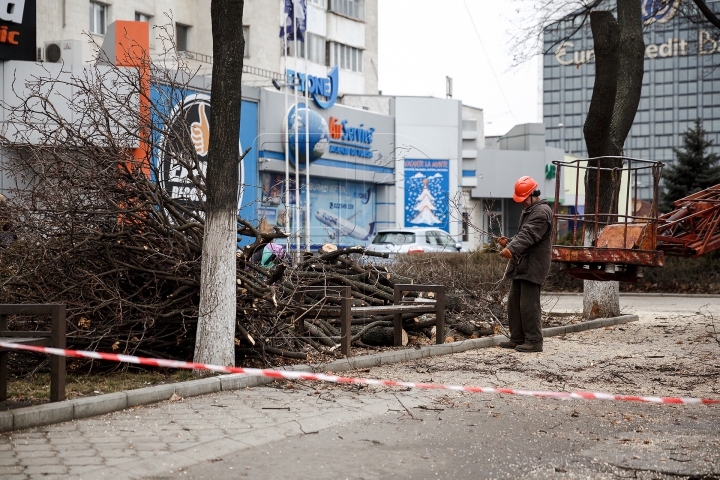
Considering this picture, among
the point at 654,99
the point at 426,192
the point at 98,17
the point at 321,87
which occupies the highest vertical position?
the point at 654,99

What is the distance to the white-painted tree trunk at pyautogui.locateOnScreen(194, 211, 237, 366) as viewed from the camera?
27.7 ft

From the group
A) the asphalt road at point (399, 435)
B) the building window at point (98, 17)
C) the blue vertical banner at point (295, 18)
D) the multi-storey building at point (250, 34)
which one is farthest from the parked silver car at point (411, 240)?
the asphalt road at point (399, 435)

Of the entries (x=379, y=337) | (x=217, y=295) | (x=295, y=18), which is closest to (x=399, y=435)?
(x=217, y=295)

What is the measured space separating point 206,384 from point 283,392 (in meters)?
0.66

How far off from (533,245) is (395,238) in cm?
1905

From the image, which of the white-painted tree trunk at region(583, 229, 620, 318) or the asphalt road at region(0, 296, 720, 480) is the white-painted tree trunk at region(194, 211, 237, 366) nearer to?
the asphalt road at region(0, 296, 720, 480)

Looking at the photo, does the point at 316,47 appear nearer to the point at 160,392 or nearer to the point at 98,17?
the point at 98,17

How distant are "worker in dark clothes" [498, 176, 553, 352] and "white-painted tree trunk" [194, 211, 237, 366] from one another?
3683mm

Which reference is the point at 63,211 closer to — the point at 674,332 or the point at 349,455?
the point at 349,455

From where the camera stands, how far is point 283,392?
7848mm

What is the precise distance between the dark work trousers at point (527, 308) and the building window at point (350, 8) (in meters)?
41.8

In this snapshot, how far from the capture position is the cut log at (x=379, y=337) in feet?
36.6

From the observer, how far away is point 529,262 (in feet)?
35.9

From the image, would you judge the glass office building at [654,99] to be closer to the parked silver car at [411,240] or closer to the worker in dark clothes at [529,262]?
the parked silver car at [411,240]
